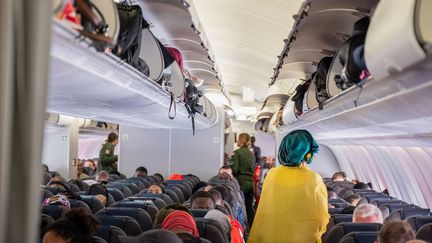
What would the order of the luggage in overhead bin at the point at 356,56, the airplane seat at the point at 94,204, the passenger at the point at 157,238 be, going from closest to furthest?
the passenger at the point at 157,238, the luggage in overhead bin at the point at 356,56, the airplane seat at the point at 94,204

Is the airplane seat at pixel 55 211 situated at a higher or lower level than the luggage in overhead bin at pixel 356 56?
lower

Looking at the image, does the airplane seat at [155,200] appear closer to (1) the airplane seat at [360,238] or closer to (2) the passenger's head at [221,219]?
(2) the passenger's head at [221,219]

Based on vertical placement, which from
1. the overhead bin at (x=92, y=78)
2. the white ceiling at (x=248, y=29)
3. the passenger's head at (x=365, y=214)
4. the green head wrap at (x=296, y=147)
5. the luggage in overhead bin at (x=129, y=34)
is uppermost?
the white ceiling at (x=248, y=29)

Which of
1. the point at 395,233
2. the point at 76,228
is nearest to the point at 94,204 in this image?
the point at 76,228

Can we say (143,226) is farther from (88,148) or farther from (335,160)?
(88,148)

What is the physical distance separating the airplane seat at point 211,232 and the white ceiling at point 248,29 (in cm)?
285

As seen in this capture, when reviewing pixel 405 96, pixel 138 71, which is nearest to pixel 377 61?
pixel 405 96

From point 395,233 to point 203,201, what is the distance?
2.79m

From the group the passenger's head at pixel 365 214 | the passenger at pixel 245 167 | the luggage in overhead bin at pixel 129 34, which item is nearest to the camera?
the luggage in overhead bin at pixel 129 34

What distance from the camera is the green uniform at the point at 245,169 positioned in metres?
12.0

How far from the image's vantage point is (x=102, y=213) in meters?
5.29

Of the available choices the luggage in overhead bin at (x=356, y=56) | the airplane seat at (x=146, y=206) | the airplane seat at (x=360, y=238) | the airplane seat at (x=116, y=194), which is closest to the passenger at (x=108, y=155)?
the airplane seat at (x=116, y=194)

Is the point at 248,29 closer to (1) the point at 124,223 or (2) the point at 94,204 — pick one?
(2) the point at 94,204

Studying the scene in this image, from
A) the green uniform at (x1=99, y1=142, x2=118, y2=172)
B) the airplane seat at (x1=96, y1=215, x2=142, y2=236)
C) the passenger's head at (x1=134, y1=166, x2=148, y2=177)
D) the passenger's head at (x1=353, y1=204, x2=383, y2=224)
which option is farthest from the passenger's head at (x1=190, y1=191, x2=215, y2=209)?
the green uniform at (x1=99, y1=142, x2=118, y2=172)
